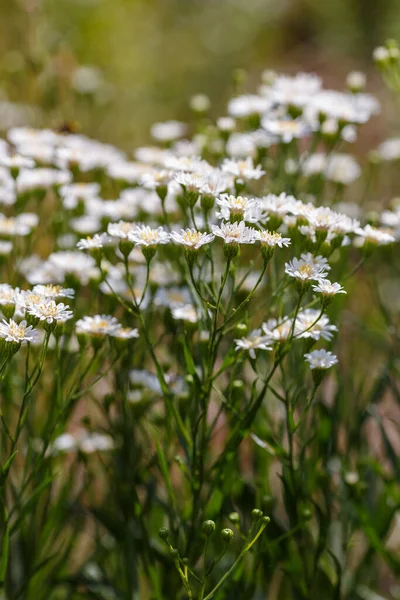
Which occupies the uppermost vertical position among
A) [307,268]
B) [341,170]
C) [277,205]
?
[341,170]

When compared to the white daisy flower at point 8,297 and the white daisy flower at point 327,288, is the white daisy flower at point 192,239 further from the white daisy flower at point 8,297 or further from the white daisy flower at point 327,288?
the white daisy flower at point 8,297

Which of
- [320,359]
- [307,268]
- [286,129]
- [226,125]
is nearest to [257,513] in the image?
[320,359]

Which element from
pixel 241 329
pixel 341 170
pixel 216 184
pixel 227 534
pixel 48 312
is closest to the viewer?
pixel 227 534

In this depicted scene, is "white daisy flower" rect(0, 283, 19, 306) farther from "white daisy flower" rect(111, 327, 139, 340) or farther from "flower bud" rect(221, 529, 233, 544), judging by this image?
"flower bud" rect(221, 529, 233, 544)

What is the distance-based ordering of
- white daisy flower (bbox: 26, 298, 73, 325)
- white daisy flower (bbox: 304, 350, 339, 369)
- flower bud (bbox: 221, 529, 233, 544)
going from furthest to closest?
white daisy flower (bbox: 304, 350, 339, 369)
white daisy flower (bbox: 26, 298, 73, 325)
flower bud (bbox: 221, 529, 233, 544)

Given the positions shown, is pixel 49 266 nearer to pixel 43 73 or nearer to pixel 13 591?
pixel 13 591

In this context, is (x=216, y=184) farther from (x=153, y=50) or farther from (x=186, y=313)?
(x=153, y=50)

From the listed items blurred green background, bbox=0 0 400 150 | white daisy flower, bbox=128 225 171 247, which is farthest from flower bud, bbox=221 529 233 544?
blurred green background, bbox=0 0 400 150
